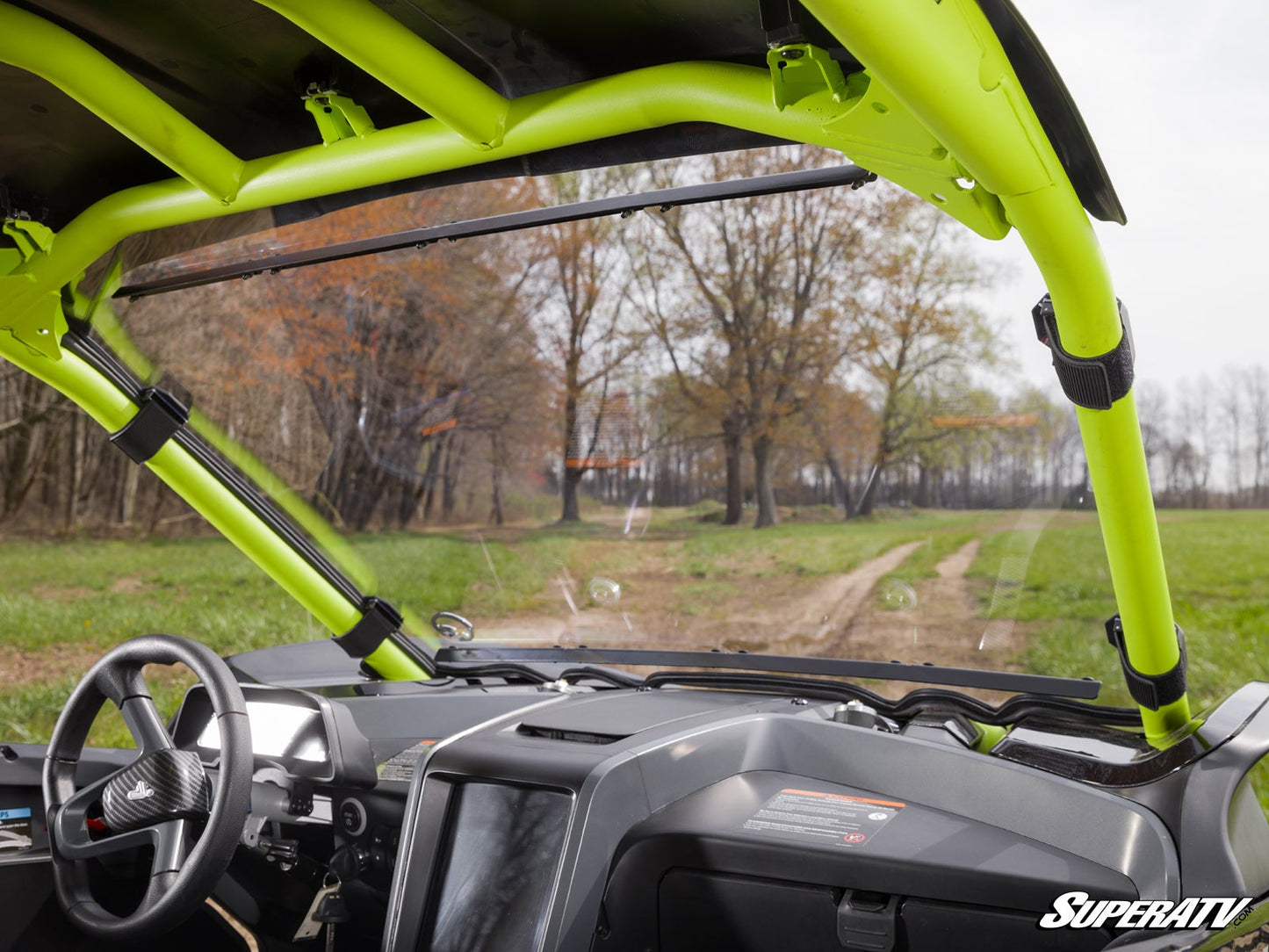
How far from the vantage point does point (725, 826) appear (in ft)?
5.92

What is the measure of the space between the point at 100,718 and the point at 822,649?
697 centimetres

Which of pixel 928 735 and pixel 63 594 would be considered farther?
pixel 63 594

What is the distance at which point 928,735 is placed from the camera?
6.34 feet

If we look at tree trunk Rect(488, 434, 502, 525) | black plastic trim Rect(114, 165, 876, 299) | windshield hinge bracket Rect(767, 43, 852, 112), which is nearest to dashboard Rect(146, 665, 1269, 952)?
black plastic trim Rect(114, 165, 876, 299)

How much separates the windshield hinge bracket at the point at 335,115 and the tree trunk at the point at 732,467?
14.6 ft

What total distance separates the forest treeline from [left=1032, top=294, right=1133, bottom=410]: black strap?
1543mm

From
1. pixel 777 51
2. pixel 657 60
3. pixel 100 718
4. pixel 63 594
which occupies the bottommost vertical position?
pixel 100 718

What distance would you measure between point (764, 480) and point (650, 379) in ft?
4.02

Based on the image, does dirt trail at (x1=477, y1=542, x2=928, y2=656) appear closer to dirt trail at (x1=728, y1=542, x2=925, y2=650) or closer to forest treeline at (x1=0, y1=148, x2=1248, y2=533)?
dirt trail at (x1=728, y1=542, x2=925, y2=650)

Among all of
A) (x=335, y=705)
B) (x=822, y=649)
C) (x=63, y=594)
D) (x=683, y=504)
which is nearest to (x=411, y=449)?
(x=683, y=504)

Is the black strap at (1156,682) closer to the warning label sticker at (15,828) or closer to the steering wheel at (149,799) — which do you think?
the steering wheel at (149,799)

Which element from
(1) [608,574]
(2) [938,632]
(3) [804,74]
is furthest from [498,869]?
(2) [938,632]

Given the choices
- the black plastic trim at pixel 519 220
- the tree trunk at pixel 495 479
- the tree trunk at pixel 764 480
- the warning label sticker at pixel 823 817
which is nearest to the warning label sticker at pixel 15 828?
the black plastic trim at pixel 519 220

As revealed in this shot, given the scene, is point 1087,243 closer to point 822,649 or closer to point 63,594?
point 822,649
